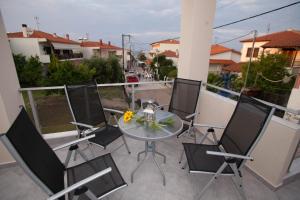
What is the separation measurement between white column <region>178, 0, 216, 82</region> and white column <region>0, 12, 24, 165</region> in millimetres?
2683

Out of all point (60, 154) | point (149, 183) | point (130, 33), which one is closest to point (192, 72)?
point (149, 183)

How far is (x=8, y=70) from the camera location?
1979 mm

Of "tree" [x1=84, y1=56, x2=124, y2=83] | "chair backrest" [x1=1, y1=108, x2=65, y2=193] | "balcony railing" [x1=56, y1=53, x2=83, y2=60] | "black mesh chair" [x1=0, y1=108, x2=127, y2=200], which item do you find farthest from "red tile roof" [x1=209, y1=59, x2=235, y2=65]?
"chair backrest" [x1=1, y1=108, x2=65, y2=193]

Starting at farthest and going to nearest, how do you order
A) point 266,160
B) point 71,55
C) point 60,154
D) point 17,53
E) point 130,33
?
point 71,55 < point 130,33 < point 17,53 < point 60,154 < point 266,160

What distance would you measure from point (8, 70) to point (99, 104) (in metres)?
1.22

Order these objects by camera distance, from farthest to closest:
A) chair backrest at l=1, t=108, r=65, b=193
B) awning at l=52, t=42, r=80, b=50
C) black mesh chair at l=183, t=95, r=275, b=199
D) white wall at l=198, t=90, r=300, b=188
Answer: awning at l=52, t=42, r=80, b=50 → white wall at l=198, t=90, r=300, b=188 → black mesh chair at l=183, t=95, r=275, b=199 → chair backrest at l=1, t=108, r=65, b=193

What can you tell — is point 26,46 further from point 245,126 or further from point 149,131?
point 245,126

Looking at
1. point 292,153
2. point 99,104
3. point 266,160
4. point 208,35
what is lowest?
point 266,160

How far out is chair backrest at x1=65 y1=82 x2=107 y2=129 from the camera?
2.19 metres

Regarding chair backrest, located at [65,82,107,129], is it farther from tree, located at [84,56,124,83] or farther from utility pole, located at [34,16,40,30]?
utility pole, located at [34,16,40,30]

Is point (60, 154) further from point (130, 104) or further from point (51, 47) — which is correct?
point (51, 47)

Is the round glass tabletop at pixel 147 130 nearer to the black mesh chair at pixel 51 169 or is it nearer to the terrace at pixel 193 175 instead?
the black mesh chair at pixel 51 169

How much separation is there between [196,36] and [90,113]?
88.0 inches

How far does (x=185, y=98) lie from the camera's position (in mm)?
2688
